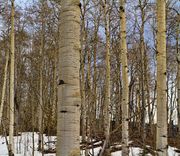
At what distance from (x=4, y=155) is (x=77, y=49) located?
11.4 meters

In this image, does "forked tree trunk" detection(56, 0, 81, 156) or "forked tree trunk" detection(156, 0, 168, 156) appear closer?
"forked tree trunk" detection(56, 0, 81, 156)

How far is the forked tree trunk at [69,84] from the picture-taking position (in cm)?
270

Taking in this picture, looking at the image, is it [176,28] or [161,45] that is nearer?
[161,45]

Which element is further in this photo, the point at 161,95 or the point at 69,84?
the point at 161,95

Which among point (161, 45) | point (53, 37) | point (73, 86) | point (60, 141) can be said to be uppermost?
point (53, 37)

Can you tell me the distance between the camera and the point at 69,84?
276 centimetres

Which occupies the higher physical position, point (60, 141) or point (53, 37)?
point (53, 37)

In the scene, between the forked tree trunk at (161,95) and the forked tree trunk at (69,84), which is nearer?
the forked tree trunk at (69,84)

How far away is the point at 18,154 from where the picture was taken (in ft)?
44.7

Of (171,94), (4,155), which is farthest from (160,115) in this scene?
(171,94)

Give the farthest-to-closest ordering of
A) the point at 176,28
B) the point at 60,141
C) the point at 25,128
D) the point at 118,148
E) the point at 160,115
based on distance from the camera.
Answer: the point at 25,128 < the point at 176,28 < the point at 118,148 < the point at 160,115 < the point at 60,141

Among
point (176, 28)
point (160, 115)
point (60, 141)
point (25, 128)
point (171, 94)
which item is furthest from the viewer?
point (171, 94)

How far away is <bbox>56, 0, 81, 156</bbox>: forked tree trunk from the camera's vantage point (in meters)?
2.70

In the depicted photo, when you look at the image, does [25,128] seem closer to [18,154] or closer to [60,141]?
[18,154]
